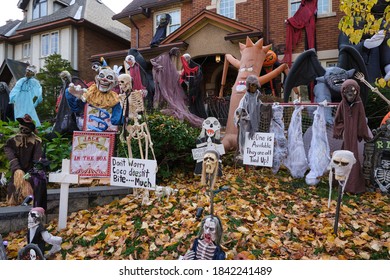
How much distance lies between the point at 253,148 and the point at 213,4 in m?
9.68

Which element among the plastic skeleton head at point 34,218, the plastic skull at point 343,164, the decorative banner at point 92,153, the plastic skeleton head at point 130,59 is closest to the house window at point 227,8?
the plastic skeleton head at point 130,59

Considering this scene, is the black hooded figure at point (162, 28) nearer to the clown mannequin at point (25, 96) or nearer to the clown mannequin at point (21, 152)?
the clown mannequin at point (25, 96)

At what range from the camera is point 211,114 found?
981 cm

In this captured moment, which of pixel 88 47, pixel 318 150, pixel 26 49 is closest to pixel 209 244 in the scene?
pixel 318 150

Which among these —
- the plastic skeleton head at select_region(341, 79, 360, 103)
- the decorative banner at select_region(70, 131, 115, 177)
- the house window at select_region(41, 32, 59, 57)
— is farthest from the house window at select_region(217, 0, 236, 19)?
the decorative banner at select_region(70, 131, 115, 177)

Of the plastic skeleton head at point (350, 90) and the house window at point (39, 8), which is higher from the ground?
the house window at point (39, 8)

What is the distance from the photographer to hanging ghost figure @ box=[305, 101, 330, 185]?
561 cm

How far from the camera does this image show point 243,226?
12.8ft

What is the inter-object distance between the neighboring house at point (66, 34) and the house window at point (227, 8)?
26.2 ft

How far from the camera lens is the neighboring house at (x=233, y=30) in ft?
37.5

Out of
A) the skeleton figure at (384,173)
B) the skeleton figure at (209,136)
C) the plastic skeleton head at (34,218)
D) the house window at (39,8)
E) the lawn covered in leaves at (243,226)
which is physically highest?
the house window at (39,8)

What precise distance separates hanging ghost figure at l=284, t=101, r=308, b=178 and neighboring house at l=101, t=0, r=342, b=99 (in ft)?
20.2

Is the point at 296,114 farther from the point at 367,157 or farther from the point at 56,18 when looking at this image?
the point at 56,18

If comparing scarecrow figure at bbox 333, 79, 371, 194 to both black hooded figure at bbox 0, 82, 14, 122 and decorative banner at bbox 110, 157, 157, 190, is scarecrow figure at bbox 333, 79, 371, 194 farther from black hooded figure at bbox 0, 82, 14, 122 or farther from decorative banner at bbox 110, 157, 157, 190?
black hooded figure at bbox 0, 82, 14, 122
